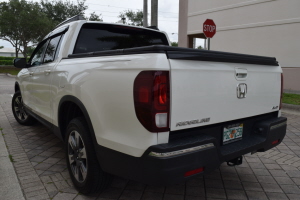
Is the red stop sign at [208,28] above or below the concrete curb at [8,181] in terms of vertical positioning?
above

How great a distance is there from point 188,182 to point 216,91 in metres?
1.32

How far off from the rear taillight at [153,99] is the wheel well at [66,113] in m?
1.24

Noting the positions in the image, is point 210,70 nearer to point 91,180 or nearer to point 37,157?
point 91,180

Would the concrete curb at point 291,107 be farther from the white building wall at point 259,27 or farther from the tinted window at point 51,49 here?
the tinted window at point 51,49

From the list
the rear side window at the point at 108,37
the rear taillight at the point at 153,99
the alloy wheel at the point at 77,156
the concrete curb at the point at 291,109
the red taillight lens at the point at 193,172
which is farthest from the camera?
the concrete curb at the point at 291,109

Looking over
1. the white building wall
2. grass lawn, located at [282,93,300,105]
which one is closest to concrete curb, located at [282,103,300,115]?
grass lawn, located at [282,93,300,105]

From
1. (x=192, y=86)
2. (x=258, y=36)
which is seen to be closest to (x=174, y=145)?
(x=192, y=86)

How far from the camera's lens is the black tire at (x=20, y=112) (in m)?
5.41

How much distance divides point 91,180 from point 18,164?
5.14 feet

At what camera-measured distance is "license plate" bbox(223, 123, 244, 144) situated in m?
2.45

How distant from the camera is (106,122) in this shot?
2.18 metres

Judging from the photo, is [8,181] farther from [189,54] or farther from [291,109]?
[291,109]

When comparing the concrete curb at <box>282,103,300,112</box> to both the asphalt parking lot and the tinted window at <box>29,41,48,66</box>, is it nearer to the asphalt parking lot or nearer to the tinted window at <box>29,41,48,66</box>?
the asphalt parking lot

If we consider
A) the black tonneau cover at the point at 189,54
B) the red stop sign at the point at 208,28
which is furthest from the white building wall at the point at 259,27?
the black tonneau cover at the point at 189,54
